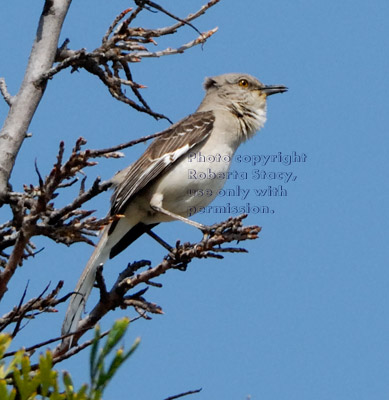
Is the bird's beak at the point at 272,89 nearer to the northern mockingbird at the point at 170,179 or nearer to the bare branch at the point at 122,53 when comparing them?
the northern mockingbird at the point at 170,179

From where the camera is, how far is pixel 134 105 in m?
5.05

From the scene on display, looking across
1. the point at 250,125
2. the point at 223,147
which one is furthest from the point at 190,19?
the point at 250,125

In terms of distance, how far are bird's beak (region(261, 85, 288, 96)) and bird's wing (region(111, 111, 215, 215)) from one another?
1.09 meters

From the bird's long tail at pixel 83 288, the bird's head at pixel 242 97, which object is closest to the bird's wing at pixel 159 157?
the bird's long tail at pixel 83 288

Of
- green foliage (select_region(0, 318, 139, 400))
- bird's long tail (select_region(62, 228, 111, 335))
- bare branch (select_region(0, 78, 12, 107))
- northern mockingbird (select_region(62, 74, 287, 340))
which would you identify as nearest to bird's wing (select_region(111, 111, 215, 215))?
northern mockingbird (select_region(62, 74, 287, 340))

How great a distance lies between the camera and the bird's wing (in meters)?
6.80

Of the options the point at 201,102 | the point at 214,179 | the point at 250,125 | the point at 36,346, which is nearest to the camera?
the point at 36,346

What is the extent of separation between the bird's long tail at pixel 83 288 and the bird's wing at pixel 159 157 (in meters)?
0.33

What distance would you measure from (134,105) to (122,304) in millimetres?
1268

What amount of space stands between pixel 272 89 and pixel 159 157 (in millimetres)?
1924

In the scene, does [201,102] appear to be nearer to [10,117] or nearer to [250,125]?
[250,125]

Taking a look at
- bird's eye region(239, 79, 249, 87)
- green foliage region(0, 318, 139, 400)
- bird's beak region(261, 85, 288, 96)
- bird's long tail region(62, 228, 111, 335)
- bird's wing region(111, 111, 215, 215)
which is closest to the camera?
green foliage region(0, 318, 139, 400)

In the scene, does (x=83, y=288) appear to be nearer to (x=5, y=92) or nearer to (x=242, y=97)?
(x=5, y=92)

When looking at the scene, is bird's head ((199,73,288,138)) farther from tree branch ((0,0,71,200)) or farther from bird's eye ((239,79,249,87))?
tree branch ((0,0,71,200))
